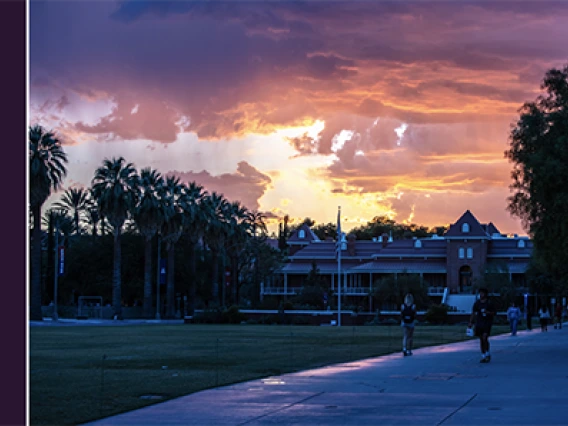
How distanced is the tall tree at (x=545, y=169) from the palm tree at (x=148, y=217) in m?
55.6

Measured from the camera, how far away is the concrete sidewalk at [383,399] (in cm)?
1229

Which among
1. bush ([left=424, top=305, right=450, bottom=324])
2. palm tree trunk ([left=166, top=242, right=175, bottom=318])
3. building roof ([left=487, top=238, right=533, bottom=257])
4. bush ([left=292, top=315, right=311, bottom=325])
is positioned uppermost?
building roof ([left=487, top=238, right=533, bottom=257])

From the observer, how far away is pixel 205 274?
111 m

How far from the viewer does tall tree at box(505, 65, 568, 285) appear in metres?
30.3

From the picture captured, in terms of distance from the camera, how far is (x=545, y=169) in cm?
2991

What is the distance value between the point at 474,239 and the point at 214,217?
33.4 metres

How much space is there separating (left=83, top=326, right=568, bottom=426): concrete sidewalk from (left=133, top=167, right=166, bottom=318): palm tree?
6395cm

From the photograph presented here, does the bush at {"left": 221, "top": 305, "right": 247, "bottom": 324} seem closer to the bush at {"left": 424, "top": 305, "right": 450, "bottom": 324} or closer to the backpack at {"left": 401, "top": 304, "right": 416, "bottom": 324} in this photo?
the bush at {"left": 424, "top": 305, "right": 450, "bottom": 324}

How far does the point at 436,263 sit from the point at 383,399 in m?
98.8

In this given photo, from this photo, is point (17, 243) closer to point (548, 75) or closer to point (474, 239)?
point (548, 75)

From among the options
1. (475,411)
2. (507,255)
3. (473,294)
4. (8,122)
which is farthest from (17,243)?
(507,255)

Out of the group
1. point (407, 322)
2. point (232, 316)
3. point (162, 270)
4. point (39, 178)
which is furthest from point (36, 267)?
point (407, 322)

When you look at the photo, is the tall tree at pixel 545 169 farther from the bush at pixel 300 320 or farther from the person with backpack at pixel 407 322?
the bush at pixel 300 320

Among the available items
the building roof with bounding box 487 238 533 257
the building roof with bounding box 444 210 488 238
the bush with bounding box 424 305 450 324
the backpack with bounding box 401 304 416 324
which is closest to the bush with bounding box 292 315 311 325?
the bush with bounding box 424 305 450 324
